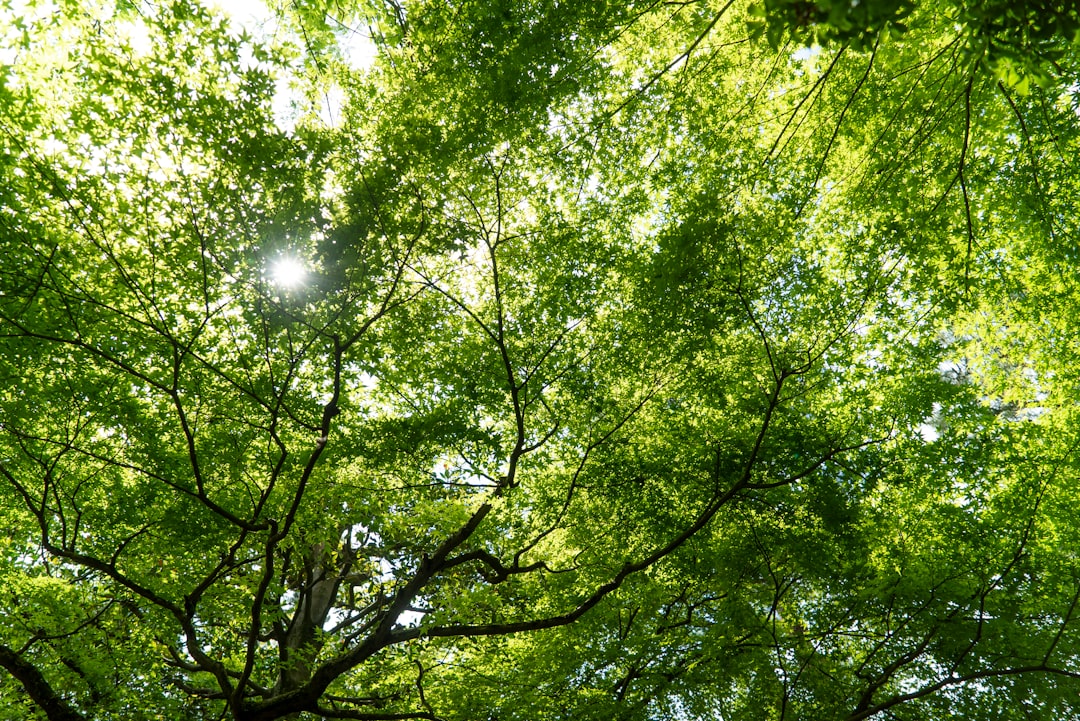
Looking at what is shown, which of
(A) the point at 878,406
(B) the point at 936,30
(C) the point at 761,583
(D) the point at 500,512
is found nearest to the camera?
(B) the point at 936,30

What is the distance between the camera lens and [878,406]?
8.70 metres

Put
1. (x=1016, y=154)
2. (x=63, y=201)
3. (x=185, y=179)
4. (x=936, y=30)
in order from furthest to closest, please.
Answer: (x=1016, y=154)
(x=63, y=201)
(x=185, y=179)
(x=936, y=30)

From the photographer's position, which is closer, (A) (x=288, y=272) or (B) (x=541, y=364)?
(A) (x=288, y=272)

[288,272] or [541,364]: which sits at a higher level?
[541,364]

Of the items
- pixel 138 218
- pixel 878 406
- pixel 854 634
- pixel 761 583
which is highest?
pixel 138 218

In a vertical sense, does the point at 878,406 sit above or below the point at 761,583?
above

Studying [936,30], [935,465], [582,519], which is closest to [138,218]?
[582,519]

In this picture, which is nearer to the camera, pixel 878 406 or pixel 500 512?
pixel 500 512

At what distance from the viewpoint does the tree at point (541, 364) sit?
226 inches

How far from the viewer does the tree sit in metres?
5.74

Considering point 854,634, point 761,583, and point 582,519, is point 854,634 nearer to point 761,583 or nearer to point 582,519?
point 761,583

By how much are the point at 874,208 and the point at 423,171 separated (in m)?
5.24

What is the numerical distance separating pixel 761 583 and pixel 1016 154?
7.74 metres

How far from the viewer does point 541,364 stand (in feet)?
27.2
